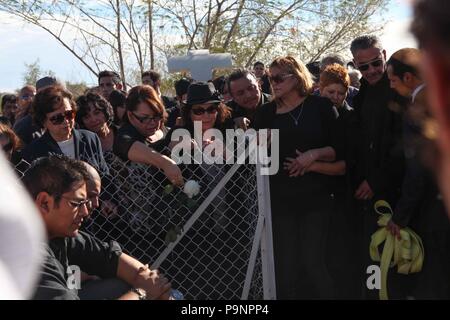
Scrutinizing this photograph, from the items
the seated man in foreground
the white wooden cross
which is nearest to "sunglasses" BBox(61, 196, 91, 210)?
the seated man in foreground

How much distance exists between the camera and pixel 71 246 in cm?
340

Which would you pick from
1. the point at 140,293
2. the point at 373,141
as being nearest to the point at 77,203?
the point at 140,293

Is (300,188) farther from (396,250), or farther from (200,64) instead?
(200,64)

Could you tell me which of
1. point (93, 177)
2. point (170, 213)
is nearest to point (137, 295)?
point (93, 177)

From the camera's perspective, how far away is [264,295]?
424 cm

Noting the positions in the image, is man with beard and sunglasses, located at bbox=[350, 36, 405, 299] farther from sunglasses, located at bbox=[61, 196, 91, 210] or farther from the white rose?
sunglasses, located at bbox=[61, 196, 91, 210]

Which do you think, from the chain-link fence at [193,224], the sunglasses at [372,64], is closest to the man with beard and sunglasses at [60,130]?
the chain-link fence at [193,224]

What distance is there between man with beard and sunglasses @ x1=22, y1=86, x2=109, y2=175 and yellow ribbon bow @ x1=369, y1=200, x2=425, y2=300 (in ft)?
5.51

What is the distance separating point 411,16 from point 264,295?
3510 millimetres

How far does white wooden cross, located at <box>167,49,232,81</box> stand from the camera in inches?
312

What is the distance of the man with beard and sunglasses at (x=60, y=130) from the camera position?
14.7 ft

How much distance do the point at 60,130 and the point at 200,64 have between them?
3629mm

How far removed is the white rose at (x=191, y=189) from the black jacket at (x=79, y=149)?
47 cm

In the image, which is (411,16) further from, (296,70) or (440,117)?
(296,70)
